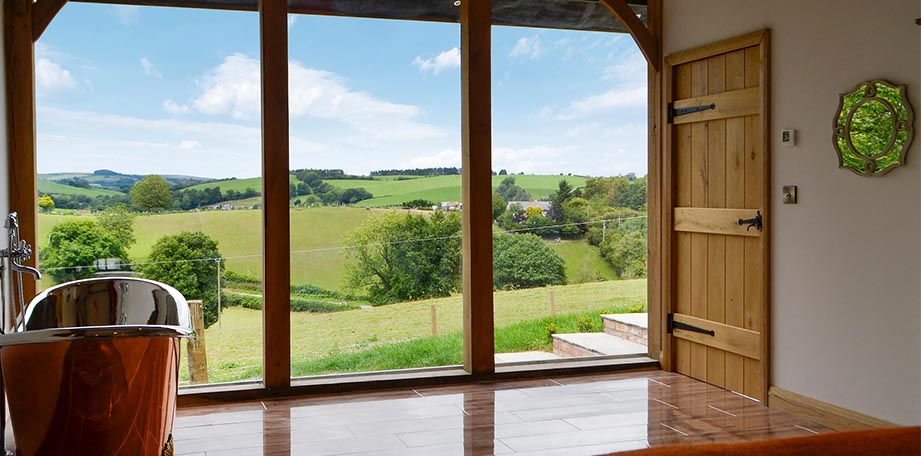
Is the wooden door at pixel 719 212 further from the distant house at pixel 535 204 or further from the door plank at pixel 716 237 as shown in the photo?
the distant house at pixel 535 204


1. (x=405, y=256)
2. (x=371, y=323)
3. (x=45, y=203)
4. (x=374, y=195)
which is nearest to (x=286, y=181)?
(x=374, y=195)

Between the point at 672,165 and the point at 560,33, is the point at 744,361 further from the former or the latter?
the point at 560,33

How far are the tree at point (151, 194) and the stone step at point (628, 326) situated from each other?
3077mm

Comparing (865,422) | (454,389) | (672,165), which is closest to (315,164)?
(454,389)

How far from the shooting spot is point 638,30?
223 inches

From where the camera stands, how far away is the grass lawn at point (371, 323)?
16.9 ft

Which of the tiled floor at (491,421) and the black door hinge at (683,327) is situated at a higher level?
the black door hinge at (683,327)

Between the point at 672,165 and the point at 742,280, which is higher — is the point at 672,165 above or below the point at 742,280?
above

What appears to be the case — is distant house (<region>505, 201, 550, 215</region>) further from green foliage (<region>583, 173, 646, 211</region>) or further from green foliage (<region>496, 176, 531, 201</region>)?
green foliage (<region>583, 173, 646, 211</region>)

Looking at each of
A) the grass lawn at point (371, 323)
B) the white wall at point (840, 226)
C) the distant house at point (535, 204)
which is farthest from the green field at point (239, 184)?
the white wall at point (840, 226)

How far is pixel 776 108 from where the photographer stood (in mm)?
4652

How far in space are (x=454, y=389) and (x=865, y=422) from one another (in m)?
2.28

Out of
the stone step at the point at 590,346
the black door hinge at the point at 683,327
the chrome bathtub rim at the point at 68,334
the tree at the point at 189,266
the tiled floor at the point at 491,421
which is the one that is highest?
the tree at the point at 189,266

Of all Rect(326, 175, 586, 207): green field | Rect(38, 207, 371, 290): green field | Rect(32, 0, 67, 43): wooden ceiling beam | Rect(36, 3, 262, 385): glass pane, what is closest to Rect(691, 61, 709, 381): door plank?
Rect(326, 175, 586, 207): green field
